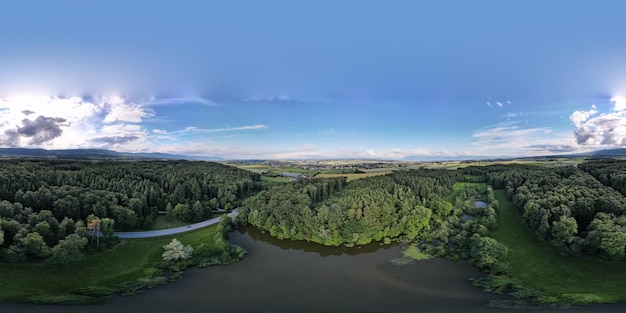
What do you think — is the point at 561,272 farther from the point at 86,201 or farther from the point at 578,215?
the point at 86,201

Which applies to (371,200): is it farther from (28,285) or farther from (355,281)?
(28,285)

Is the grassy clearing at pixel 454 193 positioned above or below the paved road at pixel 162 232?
above

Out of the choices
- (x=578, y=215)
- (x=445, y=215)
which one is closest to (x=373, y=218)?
(x=445, y=215)

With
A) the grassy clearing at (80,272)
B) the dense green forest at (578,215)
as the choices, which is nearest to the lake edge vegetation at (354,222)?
the dense green forest at (578,215)

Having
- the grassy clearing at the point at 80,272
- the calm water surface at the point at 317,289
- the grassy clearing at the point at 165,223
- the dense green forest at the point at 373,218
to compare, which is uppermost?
the dense green forest at the point at 373,218

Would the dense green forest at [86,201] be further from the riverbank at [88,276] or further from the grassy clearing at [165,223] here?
the riverbank at [88,276]

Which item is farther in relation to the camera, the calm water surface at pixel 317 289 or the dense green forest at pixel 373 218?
A: the dense green forest at pixel 373 218

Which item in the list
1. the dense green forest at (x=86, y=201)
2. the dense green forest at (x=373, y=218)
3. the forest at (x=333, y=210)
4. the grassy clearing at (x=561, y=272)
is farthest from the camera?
the dense green forest at (x=373, y=218)
